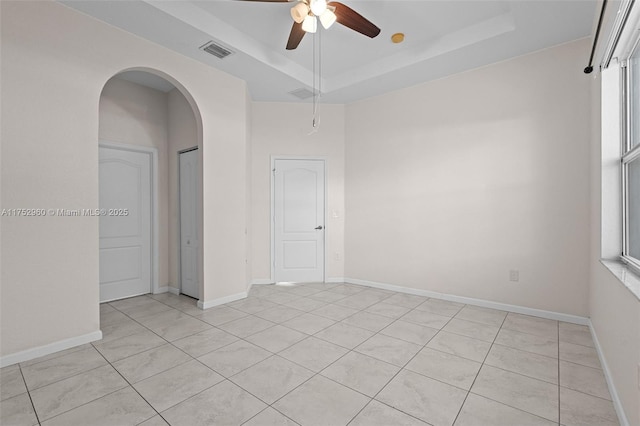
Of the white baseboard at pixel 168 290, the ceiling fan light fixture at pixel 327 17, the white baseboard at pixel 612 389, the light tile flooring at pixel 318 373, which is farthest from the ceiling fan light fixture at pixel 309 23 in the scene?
the white baseboard at pixel 168 290

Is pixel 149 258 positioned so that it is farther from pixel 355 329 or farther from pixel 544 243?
pixel 544 243

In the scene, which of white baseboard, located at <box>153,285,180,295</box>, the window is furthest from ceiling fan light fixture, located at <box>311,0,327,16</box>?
white baseboard, located at <box>153,285,180,295</box>

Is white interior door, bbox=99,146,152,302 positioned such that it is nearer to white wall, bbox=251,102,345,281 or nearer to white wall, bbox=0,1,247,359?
white wall, bbox=0,1,247,359

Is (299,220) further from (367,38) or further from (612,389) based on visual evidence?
(612,389)

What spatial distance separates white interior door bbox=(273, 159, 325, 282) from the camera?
16.1 feet

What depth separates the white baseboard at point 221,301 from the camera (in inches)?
143

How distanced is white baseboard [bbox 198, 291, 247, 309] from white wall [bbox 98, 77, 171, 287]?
47.6 inches

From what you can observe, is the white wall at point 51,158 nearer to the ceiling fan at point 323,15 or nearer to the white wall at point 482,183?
the ceiling fan at point 323,15

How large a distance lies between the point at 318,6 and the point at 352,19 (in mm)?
427

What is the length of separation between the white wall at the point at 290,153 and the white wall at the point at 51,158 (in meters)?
1.96

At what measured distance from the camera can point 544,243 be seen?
327 cm

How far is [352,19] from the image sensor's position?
96.6 inches

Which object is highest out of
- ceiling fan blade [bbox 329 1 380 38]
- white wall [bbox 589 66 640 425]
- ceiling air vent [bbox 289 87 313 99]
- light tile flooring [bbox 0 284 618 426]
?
ceiling air vent [bbox 289 87 313 99]

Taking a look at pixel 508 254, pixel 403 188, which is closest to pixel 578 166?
pixel 508 254
